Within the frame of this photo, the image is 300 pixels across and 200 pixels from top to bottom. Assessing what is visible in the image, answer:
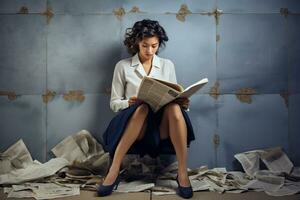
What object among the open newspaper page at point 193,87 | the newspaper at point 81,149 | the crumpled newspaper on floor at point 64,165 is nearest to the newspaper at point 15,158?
the crumpled newspaper on floor at point 64,165

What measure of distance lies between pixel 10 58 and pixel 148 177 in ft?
3.70

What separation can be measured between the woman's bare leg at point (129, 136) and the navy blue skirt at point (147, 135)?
1.0 inches

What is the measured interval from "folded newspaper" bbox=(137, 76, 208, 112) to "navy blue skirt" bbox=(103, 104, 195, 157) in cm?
9

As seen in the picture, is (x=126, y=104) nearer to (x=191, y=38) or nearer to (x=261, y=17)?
(x=191, y=38)

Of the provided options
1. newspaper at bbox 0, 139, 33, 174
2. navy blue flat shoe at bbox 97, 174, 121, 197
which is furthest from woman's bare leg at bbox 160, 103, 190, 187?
newspaper at bbox 0, 139, 33, 174

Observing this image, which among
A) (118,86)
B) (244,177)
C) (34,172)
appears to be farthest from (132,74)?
(244,177)

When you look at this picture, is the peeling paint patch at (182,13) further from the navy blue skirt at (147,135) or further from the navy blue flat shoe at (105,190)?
the navy blue flat shoe at (105,190)

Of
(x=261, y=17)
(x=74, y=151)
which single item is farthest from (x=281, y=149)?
(x=74, y=151)

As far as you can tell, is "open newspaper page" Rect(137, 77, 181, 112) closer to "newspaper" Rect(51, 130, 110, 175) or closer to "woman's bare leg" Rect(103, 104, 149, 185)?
"woman's bare leg" Rect(103, 104, 149, 185)

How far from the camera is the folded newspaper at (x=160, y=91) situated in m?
1.50

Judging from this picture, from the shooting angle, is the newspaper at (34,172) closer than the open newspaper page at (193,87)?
No

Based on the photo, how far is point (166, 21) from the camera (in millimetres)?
2119

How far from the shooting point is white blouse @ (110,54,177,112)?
1.96 m

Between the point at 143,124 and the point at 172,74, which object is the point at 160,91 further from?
the point at 172,74
